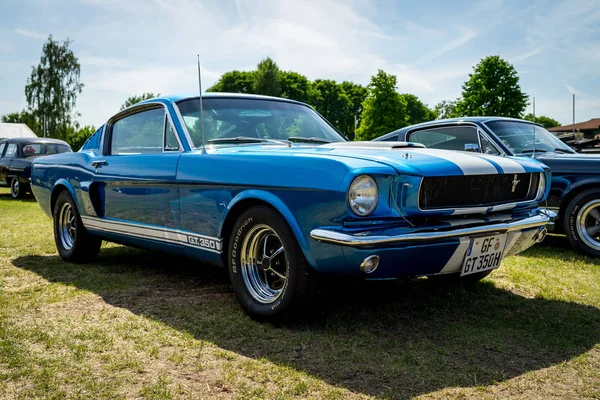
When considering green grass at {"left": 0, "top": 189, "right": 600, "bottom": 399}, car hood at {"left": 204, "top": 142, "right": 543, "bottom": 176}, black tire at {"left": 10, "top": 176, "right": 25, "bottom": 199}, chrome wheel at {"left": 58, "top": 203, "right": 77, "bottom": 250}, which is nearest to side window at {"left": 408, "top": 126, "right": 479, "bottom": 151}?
green grass at {"left": 0, "top": 189, "right": 600, "bottom": 399}

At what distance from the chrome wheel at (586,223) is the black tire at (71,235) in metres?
4.59

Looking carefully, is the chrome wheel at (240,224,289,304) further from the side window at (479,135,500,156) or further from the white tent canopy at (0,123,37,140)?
the white tent canopy at (0,123,37,140)

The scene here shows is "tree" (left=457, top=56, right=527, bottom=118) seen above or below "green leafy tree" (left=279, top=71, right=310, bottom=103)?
below

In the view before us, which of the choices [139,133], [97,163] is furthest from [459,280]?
[97,163]

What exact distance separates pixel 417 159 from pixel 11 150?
1459 centimetres

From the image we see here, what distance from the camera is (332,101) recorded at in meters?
65.4

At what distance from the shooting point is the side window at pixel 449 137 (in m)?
6.04

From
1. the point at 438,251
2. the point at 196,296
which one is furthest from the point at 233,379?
the point at 196,296

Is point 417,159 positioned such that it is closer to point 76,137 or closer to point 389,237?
point 389,237

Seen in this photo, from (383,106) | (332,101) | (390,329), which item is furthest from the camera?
(332,101)

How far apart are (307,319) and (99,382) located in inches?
48.2

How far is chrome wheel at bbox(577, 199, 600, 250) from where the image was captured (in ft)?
18.2

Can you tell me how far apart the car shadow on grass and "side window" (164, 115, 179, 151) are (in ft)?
3.44

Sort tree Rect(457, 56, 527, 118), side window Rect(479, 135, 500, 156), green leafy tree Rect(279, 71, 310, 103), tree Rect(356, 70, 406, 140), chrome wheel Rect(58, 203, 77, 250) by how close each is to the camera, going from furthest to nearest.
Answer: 1. green leafy tree Rect(279, 71, 310, 103)
2. tree Rect(356, 70, 406, 140)
3. tree Rect(457, 56, 527, 118)
4. side window Rect(479, 135, 500, 156)
5. chrome wheel Rect(58, 203, 77, 250)
